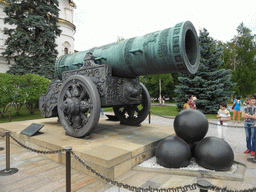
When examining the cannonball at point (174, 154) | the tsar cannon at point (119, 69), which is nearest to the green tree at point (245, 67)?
the tsar cannon at point (119, 69)

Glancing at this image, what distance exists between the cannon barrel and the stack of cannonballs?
967 millimetres

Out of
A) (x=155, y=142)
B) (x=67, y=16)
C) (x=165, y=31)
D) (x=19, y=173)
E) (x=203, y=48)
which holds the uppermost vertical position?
(x=67, y=16)

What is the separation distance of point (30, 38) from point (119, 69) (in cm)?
1496

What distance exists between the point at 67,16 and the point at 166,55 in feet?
82.9

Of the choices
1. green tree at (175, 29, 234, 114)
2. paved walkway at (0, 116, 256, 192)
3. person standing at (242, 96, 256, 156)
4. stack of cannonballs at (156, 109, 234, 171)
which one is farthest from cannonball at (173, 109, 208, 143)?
green tree at (175, 29, 234, 114)

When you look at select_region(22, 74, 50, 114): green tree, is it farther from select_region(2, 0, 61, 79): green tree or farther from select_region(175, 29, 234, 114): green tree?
select_region(175, 29, 234, 114): green tree

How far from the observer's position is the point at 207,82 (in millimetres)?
12383

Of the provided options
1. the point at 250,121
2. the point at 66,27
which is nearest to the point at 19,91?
the point at 250,121

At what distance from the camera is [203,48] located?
13.1 m

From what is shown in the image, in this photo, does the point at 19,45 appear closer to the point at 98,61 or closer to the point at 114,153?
the point at 98,61

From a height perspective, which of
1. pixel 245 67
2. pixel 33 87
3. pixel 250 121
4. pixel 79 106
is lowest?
pixel 250 121

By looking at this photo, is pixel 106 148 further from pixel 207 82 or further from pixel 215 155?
pixel 207 82

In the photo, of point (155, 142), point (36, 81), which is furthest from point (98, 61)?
point (36, 81)

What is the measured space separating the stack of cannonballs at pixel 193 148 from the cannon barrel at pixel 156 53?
0.97 metres
